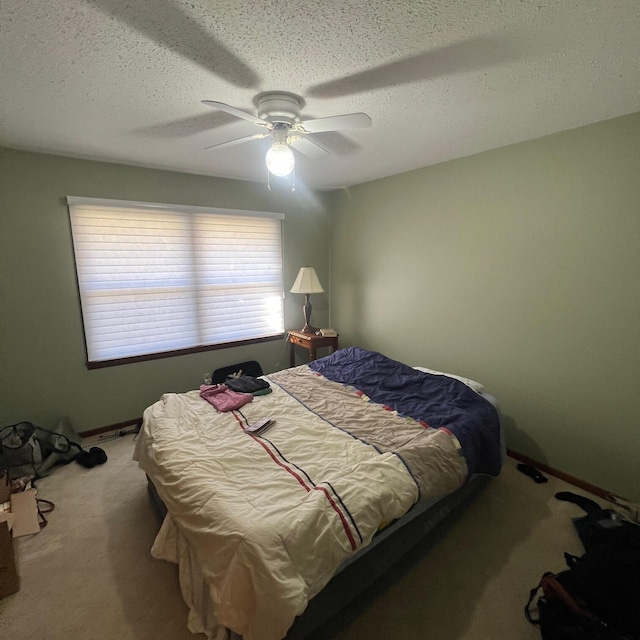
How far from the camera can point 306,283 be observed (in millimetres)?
3537

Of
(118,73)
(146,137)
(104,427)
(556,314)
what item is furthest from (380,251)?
(104,427)

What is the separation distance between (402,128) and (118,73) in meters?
1.54

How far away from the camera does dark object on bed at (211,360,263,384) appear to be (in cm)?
333

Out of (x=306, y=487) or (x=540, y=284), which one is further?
(x=540, y=284)

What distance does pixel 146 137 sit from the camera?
2178mm

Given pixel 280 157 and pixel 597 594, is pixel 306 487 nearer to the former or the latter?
pixel 597 594

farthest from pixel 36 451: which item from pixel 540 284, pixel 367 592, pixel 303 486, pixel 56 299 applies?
pixel 540 284

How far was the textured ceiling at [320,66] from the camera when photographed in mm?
1092

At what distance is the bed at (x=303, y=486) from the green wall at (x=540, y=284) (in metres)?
0.55

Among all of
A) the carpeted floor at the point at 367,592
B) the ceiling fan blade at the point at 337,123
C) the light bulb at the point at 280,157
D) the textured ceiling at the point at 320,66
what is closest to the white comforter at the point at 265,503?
the carpeted floor at the point at 367,592

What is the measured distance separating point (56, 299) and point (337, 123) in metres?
2.57

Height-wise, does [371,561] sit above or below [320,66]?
below

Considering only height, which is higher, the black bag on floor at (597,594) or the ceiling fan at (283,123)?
the ceiling fan at (283,123)

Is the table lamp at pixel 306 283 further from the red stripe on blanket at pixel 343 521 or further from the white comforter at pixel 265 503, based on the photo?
the red stripe on blanket at pixel 343 521
